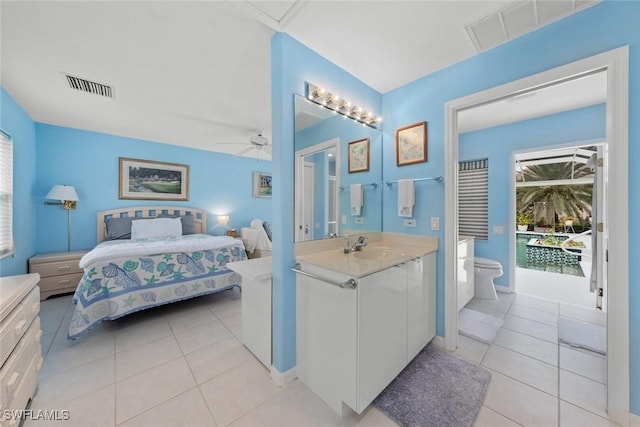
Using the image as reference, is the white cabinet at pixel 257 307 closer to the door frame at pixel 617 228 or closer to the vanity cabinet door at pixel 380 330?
the vanity cabinet door at pixel 380 330

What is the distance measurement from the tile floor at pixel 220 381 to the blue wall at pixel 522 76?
40cm

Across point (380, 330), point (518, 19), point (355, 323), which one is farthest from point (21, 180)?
point (518, 19)

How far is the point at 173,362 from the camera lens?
75.7 inches

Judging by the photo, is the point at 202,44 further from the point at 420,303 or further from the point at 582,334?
the point at 582,334

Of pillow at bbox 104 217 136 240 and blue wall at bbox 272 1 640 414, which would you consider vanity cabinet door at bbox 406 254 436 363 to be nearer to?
blue wall at bbox 272 1 640 414

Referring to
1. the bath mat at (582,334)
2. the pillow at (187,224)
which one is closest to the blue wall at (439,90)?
the bath mat at (582,334)

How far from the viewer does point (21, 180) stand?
2996 millimetres

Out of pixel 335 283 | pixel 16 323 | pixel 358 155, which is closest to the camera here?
pixel 16 323

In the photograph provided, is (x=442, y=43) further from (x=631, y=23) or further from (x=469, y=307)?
(x=469, y=307)

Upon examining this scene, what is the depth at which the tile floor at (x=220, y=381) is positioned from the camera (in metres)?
1.41

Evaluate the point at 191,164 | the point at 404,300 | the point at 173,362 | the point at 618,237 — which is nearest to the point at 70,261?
the point at 191,164

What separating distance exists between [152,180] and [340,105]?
160 inches

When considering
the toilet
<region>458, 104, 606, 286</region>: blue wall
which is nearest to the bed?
the toilet

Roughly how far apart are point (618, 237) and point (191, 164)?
5743mm
